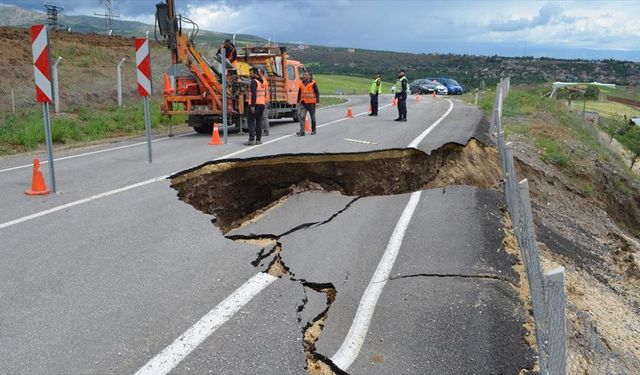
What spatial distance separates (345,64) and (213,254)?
117 metres

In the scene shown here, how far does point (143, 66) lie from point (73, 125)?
6612mm

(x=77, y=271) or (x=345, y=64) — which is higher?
(x=345, y=64)

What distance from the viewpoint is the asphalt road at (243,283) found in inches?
143

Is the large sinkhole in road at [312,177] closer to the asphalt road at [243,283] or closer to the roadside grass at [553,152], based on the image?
the asphalt road at [243,283]

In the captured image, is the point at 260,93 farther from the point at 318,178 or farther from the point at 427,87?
the point at 427,87

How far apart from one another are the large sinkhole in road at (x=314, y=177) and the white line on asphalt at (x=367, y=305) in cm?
192

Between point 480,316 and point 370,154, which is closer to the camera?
point 480,316

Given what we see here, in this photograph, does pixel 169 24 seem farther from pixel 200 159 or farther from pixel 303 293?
pixel 303 293

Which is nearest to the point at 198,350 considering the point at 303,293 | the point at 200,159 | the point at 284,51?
the point at 303,293

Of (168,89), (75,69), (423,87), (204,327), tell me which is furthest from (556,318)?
(423,87)

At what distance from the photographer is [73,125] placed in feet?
49.8

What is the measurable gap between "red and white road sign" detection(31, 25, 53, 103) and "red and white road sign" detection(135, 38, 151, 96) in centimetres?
221

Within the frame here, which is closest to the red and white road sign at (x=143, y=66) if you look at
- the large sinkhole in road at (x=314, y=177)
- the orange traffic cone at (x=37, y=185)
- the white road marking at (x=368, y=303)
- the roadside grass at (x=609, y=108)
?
the large sinkhole in road at (x=314, y=177)

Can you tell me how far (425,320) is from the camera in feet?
13.7
